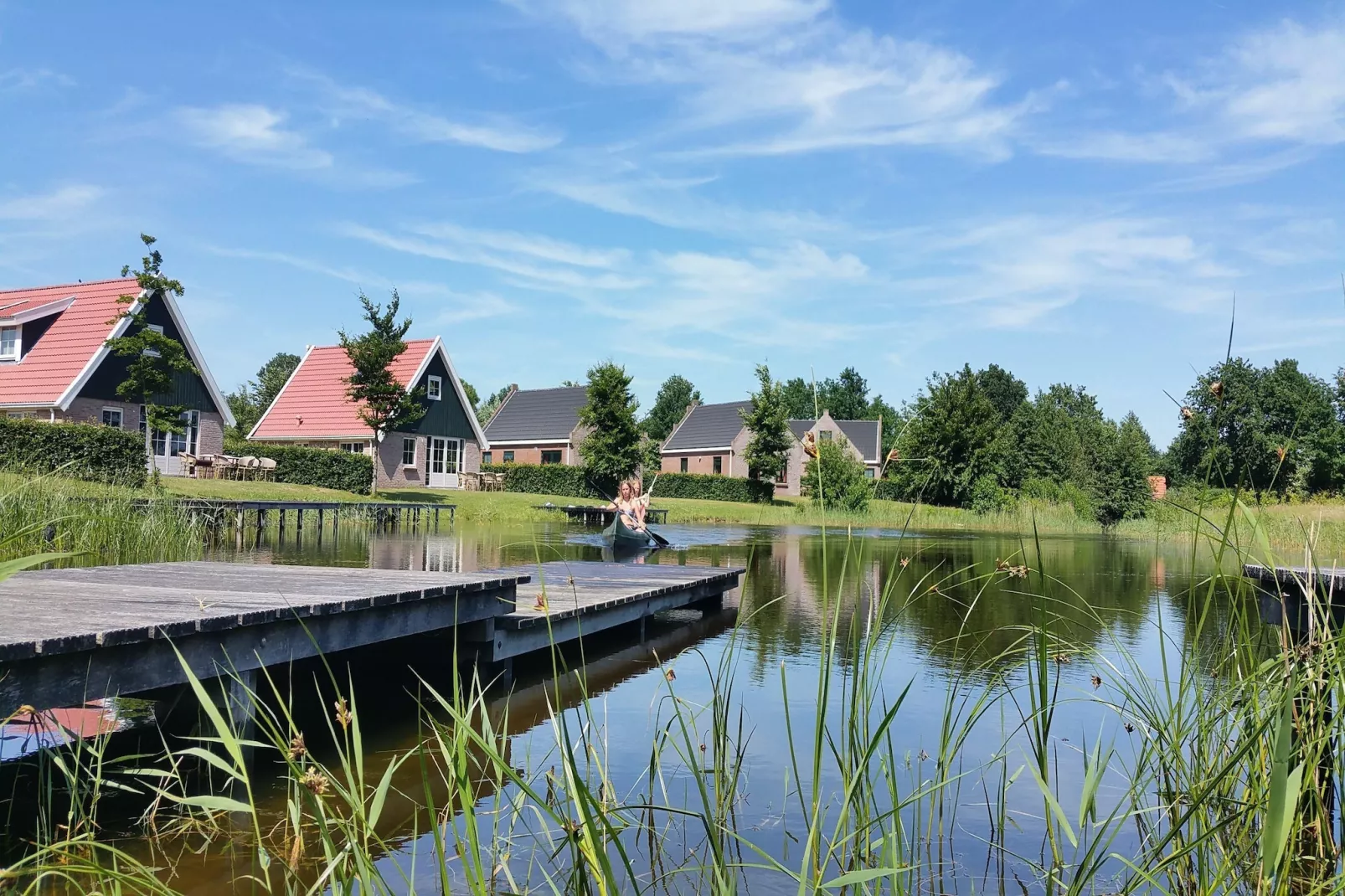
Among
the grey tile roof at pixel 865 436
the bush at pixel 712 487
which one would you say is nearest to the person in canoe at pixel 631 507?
the bush at pixel 712 487

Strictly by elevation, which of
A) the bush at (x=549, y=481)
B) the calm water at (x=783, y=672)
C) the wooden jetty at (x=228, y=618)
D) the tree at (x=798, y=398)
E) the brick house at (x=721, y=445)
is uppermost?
the tree at (x=798, y=398)

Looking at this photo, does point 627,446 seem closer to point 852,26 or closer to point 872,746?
point 852,26

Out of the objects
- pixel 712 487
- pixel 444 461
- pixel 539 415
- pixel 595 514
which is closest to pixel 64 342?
pixel 444 461

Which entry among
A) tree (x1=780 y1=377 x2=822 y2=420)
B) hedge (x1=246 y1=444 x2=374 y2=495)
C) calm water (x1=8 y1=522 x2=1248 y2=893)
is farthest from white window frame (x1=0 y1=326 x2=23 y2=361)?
tree (x1=780 y1=377 x2=822 y2=420)

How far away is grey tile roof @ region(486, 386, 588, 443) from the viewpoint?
52.0 m

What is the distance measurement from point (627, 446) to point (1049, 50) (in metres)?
28.4

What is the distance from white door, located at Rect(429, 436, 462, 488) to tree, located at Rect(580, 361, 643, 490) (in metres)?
5.18

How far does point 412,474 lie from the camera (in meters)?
39.1

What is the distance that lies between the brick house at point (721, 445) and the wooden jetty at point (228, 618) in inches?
1763

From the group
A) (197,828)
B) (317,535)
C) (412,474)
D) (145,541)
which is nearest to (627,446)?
(412,474)

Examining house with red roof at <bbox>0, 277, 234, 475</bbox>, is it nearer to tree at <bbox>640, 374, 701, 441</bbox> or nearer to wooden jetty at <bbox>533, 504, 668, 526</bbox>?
wooden jetty at <bbox>533, 504, 668, 526</bbox>

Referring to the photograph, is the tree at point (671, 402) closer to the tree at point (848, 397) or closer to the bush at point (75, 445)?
the tree at point (848, 397)

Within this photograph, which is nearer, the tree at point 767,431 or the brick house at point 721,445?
the tree at point 767,431

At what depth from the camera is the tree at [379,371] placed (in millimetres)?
32406
